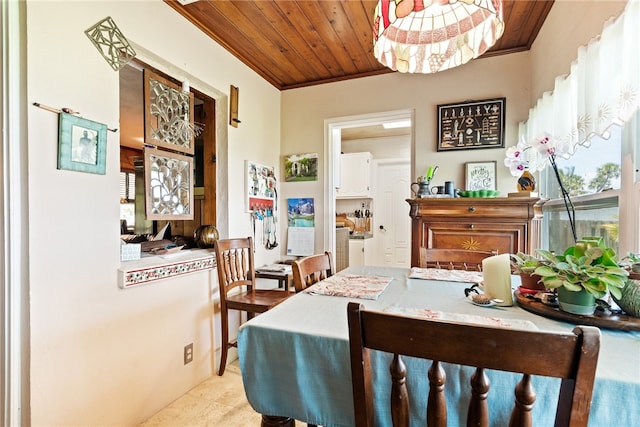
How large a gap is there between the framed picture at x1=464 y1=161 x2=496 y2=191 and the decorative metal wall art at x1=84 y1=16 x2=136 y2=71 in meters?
2.48

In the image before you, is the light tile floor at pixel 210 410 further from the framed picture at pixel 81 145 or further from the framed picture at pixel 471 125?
the framed picture at pixel 471 125

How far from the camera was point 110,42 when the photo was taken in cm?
150

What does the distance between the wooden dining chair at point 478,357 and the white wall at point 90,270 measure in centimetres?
137

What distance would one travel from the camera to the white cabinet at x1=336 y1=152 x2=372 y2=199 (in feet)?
14.6

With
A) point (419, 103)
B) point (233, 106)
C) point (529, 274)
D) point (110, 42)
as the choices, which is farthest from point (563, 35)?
point (110, 42)

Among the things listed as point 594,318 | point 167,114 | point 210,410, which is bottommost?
point 210,410

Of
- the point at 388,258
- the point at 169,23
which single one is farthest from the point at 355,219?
the point at 169,23

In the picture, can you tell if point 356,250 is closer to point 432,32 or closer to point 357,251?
point 357,251

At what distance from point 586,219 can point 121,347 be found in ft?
8.50

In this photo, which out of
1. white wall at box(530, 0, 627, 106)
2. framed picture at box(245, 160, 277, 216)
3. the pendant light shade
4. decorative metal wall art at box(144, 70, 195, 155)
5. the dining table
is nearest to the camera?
the dining table

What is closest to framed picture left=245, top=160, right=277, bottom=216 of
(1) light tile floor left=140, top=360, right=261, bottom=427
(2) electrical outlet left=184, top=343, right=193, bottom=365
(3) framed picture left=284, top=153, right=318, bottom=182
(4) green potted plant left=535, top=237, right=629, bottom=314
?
(3) framed picture left=284, top=153, right=318, bottom=182

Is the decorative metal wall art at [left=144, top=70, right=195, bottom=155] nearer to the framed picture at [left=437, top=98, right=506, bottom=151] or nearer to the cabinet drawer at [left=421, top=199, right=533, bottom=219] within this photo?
the cabinet drawer at [left=421, top=199, right=533, bottom=219]

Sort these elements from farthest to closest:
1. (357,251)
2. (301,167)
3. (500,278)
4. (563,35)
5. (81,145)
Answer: (357,251) → (301,167) → (563,35) → (81,145) → (500,278)

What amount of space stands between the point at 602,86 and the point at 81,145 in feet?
7.46
